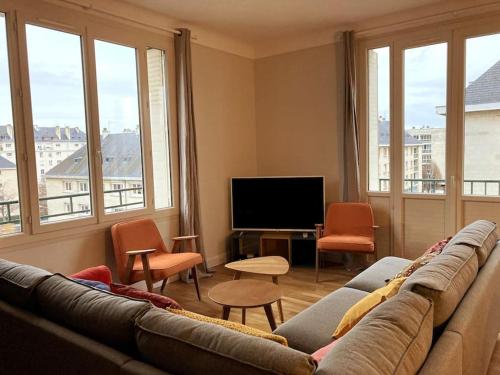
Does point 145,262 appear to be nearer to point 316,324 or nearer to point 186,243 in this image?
point 186,243

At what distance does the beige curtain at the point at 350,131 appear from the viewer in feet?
14.7

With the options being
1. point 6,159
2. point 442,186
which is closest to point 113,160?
point 6,159

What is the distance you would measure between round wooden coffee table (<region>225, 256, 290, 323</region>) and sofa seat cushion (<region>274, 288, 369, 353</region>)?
2.08 feet

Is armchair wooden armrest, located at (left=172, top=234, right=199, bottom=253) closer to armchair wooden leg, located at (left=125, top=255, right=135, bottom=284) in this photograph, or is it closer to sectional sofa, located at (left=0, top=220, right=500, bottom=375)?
armchair wooden leg, located at (left=125, top=255, right=135, bottom=284)

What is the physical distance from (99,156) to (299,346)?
99.5 inches

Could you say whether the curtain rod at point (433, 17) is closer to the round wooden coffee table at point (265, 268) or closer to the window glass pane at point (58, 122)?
the round wooden coffee table at point (265, 268)

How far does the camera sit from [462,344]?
1469 millimetres

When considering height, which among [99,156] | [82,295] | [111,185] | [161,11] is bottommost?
[82,295]

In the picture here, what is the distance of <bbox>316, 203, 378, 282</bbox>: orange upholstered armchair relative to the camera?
13.3 feet

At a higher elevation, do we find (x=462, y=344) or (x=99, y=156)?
(x=99, y=156)

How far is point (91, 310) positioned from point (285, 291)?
8.71ft

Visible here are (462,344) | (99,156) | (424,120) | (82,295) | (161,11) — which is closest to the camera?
(462,344)

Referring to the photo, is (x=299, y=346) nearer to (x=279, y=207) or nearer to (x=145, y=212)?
(x=145, y=212)

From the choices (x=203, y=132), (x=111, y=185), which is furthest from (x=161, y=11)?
(x=111, y=185)
